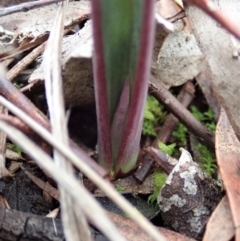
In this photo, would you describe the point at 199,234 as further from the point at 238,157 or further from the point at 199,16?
the point at 199,16

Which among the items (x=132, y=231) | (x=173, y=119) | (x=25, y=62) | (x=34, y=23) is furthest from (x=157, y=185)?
(x=34, y=23)

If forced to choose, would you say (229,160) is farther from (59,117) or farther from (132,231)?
(59,117)

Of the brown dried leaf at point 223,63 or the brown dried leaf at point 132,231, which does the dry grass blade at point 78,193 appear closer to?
the brown dried leaf at point 132,231

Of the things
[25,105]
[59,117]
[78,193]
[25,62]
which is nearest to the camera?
[78,193]

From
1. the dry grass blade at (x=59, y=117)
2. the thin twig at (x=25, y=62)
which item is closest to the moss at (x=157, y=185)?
the dry grass blade at (x=59, y=117)

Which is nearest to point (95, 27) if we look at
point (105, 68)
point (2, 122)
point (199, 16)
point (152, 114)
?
point (105, 68)

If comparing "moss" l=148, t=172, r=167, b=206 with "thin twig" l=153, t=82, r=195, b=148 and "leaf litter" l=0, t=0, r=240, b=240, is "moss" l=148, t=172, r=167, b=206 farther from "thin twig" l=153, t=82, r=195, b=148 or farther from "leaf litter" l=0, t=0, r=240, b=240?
"thin twig" l=153, t=82, r=195, b=148

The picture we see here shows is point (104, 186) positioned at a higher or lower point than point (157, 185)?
higher

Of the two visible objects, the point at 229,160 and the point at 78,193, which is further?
the point at 229,160
